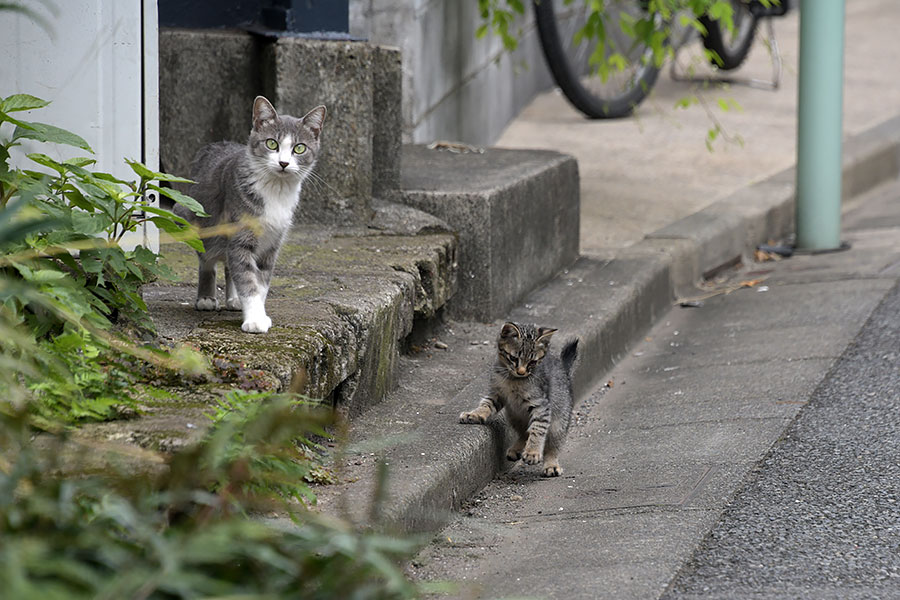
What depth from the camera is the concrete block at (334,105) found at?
4.73 m

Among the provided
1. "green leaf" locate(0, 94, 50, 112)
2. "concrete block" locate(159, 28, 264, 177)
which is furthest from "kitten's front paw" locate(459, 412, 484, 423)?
"concrete block" locate(159, 28, 264, 177)

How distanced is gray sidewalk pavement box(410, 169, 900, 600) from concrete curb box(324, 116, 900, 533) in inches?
4.4

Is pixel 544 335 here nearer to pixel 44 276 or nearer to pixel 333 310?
pixel 333 310

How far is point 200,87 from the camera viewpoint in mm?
4879

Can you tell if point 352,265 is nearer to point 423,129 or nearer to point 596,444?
point 596,444

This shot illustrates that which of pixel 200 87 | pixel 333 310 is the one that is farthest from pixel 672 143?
pixel 333 310

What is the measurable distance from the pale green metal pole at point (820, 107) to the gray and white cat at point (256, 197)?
12.2ft

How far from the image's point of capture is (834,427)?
3926 millimetres

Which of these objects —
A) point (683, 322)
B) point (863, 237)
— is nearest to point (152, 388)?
point (683, 322)

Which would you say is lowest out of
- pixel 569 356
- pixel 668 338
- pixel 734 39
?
pixel 668 338

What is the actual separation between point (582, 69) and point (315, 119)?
6297 mm

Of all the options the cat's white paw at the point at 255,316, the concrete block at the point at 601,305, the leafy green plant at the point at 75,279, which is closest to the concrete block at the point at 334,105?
the concrete block at the point at 601,305

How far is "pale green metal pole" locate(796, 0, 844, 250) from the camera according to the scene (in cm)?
645

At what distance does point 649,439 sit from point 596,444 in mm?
186
